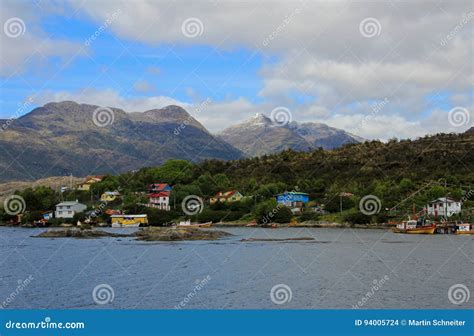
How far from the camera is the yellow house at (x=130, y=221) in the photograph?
85.8 metres

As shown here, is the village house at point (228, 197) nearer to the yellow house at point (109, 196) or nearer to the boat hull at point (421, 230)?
the yellow house at point (109, 196)

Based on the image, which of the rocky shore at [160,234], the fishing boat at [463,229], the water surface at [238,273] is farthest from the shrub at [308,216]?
the water surface at [238,273]

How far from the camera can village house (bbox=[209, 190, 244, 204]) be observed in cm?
9369

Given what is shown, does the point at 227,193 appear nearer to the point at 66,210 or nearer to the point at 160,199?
the point at 160,199

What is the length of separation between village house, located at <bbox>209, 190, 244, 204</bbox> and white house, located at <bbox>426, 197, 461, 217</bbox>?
29771 millimetres

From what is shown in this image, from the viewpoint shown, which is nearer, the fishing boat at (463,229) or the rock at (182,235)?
the rock at (182,235)

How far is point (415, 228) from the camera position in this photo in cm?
6662

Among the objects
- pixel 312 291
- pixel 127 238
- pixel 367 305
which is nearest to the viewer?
pixel 367 305

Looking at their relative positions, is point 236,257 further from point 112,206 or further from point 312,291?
point 112,206

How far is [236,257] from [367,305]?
1777 centimetres

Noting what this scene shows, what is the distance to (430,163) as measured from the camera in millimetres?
99750

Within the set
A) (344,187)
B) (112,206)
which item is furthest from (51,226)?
(344,187)

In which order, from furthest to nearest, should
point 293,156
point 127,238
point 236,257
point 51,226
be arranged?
point 293,156 < point 51,226 < point 127,238 < point 236,257

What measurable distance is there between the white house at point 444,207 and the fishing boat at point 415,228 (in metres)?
6.34
